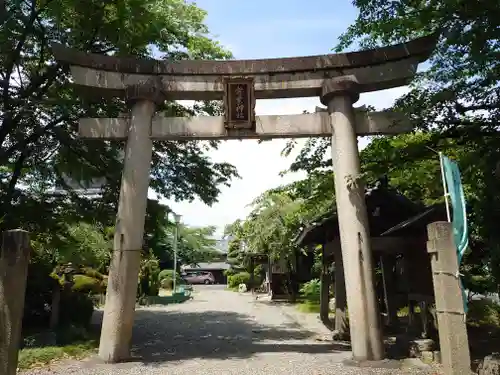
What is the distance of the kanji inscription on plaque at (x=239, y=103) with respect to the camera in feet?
27.5

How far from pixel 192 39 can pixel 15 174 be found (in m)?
5.95

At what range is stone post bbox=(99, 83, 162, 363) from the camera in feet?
24.1

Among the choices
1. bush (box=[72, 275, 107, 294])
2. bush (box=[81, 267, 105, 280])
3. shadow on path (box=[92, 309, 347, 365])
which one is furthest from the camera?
bush (box=[81, 267, 105, 280])

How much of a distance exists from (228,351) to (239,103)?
5329mm

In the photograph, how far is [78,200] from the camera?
10.4 meters

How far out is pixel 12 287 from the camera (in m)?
4.73

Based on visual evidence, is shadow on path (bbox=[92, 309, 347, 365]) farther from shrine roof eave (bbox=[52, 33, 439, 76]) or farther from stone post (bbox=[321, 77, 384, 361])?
shrine roof eave (bbox=[52, 33, 439, 76])

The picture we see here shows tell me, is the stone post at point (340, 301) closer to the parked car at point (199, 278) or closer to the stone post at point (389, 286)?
the stone post at point (389, 286)

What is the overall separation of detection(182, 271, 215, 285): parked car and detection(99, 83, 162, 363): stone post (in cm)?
4247

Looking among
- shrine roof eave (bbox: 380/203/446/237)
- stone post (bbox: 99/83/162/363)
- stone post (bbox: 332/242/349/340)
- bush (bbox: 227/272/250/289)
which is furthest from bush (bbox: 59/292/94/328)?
bush (bbox: 227/272/250/289)

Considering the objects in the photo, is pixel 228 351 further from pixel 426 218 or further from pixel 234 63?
pixel 234 63

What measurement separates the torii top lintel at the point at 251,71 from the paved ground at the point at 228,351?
556cm

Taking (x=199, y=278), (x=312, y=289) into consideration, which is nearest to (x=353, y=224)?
(x=312, y=289)

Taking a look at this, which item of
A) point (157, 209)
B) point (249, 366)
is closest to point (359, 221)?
point (249, 366)
